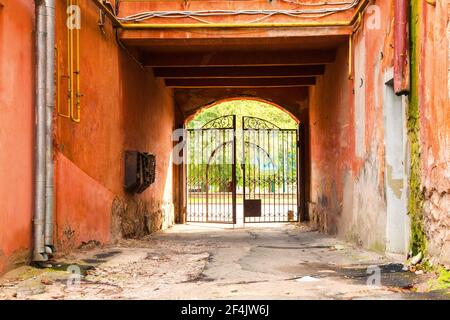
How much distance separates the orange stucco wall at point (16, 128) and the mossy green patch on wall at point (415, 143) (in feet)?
12.0

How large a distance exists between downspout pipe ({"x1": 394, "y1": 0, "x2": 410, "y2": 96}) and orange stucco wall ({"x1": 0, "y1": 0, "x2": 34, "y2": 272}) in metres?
3.54

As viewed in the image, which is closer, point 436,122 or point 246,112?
point 436,122

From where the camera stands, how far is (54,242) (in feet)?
18.8

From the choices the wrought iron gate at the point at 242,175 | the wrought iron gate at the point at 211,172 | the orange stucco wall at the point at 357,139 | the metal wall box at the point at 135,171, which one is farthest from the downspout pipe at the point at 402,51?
the wrought iron gate at the point at 211,172

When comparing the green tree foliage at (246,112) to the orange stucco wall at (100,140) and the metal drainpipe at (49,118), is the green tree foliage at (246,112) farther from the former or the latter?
the metal drainpipe at (49,118)

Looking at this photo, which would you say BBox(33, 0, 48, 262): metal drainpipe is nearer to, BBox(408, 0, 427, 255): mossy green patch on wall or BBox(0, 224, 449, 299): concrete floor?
A: BBox(0, 224, 449, 299): concrete floor

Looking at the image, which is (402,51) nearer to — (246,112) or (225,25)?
(225,25)

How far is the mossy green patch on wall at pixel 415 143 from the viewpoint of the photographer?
17.3 feet

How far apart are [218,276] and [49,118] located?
224 cm

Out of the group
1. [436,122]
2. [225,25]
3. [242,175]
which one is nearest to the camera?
[436,122]

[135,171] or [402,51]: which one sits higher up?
[402,51]

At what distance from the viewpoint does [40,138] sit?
5305 millimetres

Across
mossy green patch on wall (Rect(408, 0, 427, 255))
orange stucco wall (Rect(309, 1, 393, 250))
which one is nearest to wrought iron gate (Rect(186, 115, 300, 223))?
orange stucco wall (Rect(309, 1, 393, 250))

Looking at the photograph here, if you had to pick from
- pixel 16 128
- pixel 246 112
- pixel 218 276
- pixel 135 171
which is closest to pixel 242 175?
pixel 246 112
